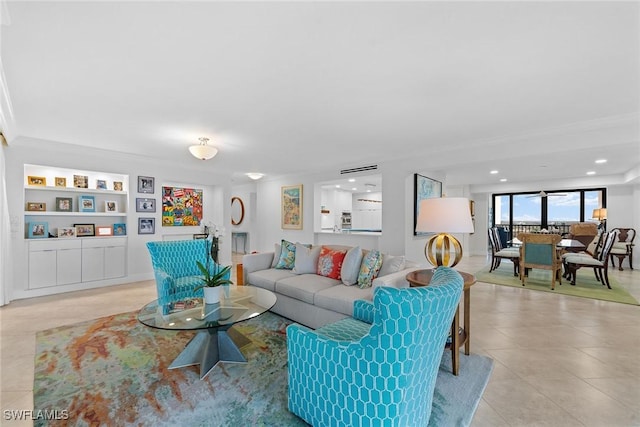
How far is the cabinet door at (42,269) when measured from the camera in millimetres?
4266

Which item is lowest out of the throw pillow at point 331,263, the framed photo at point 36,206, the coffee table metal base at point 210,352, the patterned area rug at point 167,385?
the patterned area rug at point 167,385

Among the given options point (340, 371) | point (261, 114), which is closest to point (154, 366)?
point (340, 371)

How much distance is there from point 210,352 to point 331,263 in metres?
1.67

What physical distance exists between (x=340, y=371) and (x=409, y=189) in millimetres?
4206

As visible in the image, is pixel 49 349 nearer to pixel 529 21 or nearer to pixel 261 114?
pixel 261 114

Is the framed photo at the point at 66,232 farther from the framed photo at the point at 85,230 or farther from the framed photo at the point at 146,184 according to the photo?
the framed photo at the point at 146,184

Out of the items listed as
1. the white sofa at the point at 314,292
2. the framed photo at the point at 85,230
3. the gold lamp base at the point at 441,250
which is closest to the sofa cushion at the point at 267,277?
the white sofa at the point at 314,292

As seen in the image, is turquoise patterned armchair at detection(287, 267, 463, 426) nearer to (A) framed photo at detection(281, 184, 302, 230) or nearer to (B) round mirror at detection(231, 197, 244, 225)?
(A) framed photo at detection(281, 184, 302, 230)

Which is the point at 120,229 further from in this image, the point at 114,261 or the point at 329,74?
the point at 329,74

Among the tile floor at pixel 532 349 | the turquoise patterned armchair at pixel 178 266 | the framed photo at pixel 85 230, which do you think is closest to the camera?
the tile floor at pixel 532 349

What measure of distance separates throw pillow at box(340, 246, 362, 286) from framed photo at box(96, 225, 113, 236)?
14.7ft

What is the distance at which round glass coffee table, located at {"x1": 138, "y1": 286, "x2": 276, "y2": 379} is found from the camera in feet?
6.95

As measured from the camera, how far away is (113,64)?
7.01 ft

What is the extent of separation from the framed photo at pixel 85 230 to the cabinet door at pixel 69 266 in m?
0.34
